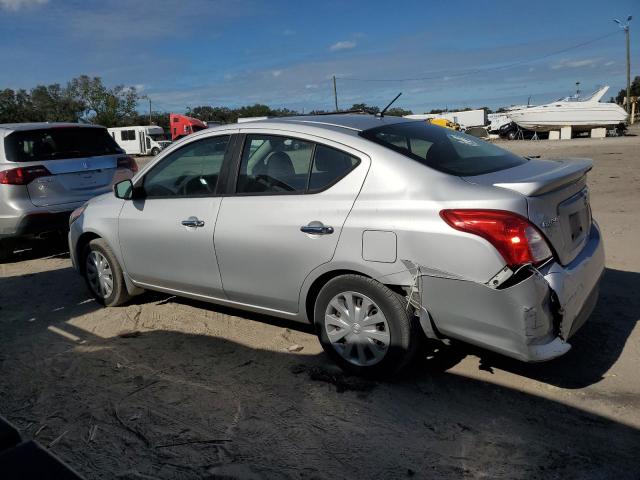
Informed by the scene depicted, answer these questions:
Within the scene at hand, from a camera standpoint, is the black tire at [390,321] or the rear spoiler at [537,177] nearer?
the rear spoiler at [537,177]

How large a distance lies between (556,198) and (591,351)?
132 centimetres

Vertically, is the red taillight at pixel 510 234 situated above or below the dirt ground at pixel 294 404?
above

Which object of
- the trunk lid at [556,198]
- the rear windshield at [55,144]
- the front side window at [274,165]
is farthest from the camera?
the rear windshield at [55,144]

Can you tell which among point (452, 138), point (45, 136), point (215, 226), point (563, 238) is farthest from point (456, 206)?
point (45, 136)

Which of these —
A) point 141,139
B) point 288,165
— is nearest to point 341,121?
point 288,165

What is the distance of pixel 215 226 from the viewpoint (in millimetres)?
4125

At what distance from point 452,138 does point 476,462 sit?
2.34m

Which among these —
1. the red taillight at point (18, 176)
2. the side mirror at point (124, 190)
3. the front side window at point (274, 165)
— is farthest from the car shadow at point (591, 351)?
the red taillight at point (18, 176)

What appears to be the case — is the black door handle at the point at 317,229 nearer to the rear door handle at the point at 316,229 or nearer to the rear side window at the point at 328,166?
the rear door handle at the point at 316,229

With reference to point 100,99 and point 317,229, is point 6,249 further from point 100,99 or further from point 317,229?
point 100,99

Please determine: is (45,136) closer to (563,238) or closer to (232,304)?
(232,304)

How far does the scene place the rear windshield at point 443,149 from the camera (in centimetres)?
355

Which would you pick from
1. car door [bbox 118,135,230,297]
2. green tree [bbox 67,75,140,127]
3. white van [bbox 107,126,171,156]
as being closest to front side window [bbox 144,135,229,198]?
car door [bbox 118,135,230,297]

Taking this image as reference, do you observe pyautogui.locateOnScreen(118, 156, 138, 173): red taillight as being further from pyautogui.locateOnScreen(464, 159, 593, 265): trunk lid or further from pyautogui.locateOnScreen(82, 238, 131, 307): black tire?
pyautogui.locateOnScreen(464, 159, 593, 265): trunk lid
